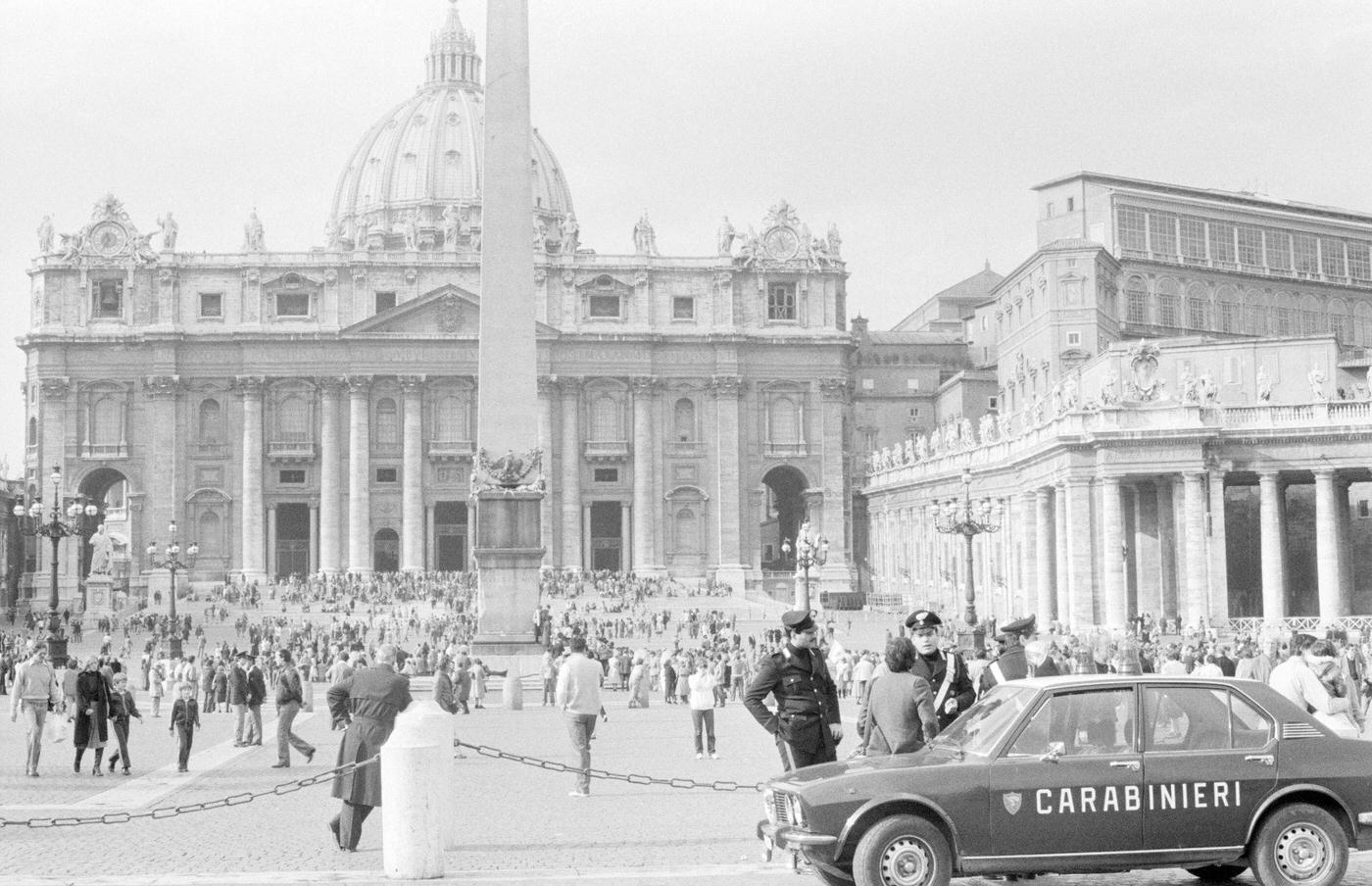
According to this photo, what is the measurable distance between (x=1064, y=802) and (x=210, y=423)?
86456 mm

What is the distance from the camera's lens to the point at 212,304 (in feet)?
303

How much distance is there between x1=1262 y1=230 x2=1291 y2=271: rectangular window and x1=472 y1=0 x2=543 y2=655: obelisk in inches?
2327

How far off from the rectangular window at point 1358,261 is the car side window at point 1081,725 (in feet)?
272

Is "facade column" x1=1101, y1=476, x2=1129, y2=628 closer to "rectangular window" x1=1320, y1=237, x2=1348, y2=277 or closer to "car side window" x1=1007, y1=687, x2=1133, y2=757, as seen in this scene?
"car side window" x1=1007, y1=687, x2=1133, y2=757

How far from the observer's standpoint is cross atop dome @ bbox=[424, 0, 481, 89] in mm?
138250

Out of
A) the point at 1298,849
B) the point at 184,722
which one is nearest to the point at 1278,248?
the point at 184,722

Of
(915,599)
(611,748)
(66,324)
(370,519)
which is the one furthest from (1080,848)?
(66,324)

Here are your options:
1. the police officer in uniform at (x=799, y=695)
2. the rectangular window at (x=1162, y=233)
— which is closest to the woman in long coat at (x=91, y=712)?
the police officer in uniform at (x=799, y=695)

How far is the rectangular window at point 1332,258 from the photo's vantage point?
86250 mm

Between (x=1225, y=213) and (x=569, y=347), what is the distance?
113 feet

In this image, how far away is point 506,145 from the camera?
3366cm

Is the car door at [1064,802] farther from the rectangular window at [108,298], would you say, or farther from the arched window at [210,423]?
the rectangular window at [108,298]

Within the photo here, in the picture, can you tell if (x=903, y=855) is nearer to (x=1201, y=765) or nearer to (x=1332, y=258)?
(x=1201, y=765)

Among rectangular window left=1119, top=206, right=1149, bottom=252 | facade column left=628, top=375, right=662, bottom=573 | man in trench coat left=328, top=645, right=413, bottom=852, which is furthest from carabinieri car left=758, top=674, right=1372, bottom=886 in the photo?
facade column left=628, top=375, right=662, bottom=573
